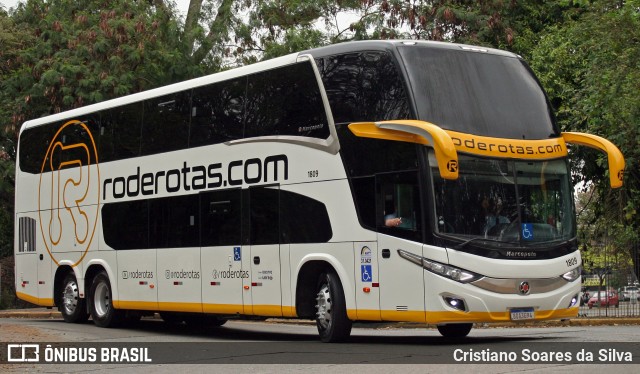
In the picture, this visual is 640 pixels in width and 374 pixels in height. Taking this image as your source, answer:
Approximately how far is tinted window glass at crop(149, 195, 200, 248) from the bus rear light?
6.09 metres

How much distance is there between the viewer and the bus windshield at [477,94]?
1628 cm

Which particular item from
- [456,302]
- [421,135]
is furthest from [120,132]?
[456,302]

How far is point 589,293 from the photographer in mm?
28062

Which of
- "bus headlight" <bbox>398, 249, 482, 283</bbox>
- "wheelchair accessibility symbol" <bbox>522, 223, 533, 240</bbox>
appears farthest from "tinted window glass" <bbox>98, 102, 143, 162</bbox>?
"wheelchair accessibility symbol" <bbox>522, 223, 533, 240</bbox>

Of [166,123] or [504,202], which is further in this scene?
[166,123]

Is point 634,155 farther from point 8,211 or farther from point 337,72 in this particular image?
point 8,211

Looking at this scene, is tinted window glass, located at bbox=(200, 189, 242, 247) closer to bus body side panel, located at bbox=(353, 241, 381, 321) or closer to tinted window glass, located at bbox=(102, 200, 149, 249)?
tinted window glass, located at bbox=(102, 200, 149, 249)

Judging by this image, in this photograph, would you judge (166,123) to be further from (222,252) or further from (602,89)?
(602,89)

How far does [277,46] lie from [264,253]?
51.2 ft

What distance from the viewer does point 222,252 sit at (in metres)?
19.7

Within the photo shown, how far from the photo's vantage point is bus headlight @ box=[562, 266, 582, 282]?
54.3 feet

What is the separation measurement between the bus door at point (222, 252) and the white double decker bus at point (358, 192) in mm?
33

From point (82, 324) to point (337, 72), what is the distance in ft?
31.9

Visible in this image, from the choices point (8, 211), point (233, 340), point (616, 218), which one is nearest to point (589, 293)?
point (616, 218)
